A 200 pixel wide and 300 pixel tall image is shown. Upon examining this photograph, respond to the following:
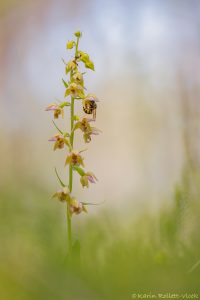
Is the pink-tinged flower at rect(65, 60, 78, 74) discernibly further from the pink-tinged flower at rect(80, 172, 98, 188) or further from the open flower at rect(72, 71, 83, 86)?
the pink-tinged flower at rect(80, 172, 98, 188)

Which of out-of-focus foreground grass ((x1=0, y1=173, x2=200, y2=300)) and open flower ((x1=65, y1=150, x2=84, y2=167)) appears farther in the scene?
open flower ((x1=65, y1=150, x2=84, y2=167))

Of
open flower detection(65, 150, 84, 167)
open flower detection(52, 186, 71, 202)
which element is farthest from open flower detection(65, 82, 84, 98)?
open flower detection(52, 186, 71, 202)

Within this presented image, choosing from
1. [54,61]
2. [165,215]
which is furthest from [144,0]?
[165,215]

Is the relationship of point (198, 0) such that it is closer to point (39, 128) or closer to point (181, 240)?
point (39, 128)

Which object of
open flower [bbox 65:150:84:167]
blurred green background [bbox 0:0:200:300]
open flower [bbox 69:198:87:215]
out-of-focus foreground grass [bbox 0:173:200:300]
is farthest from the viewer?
blurred green background [bbox 0:0:200:300]

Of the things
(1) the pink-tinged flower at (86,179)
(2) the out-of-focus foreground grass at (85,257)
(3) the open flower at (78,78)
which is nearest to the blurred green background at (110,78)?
(1) the pink-tinged flower at (86,179)

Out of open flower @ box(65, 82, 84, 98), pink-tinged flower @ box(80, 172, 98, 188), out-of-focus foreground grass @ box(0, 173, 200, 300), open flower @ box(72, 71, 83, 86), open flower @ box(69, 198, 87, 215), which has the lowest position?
open flower @ box(69, 198, 87, 215)

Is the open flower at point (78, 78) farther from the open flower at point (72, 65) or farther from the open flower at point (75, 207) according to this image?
the open flower at point (75, 207)
